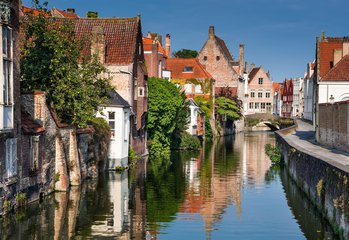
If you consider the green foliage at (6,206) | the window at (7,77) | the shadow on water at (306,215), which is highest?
the window at (7,77)

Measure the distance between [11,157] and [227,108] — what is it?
7226 centimetres

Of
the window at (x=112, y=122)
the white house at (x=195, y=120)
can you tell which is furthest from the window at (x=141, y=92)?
the white house at (x=195, y=120)

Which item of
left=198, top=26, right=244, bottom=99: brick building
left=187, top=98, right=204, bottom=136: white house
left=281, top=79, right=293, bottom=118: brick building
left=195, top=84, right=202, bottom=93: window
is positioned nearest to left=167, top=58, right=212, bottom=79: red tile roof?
left=195, top=84, right=202, bottom=93: window

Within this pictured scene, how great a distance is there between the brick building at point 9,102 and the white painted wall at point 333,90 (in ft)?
125

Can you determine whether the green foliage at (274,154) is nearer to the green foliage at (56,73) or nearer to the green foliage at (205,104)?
the green foliage at (56,73)

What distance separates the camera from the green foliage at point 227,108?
3622 inches

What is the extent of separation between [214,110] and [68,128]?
6024cm

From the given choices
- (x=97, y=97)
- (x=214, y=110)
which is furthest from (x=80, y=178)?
(x=214, y=110)

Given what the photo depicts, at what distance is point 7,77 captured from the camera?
72.6ft

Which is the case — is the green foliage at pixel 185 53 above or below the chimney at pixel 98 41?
above

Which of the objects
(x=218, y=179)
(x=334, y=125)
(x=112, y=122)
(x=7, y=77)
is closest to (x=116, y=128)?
(x=112, y=122)

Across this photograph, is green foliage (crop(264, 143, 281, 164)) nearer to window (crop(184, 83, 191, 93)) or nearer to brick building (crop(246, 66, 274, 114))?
window (crop(184, 83, 191, 93))

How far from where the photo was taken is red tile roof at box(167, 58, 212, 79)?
290ft

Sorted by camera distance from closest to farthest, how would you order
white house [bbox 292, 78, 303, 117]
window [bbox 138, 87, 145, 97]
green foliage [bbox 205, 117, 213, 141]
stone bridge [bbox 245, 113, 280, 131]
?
window [bbox 138, 87, 145, 97]
green foliage [bbox 205, 117, 213, 141]
stone bridge [bbox 245, 113, 280, 131]
white house [bbox 292, 78, 303, 117]
